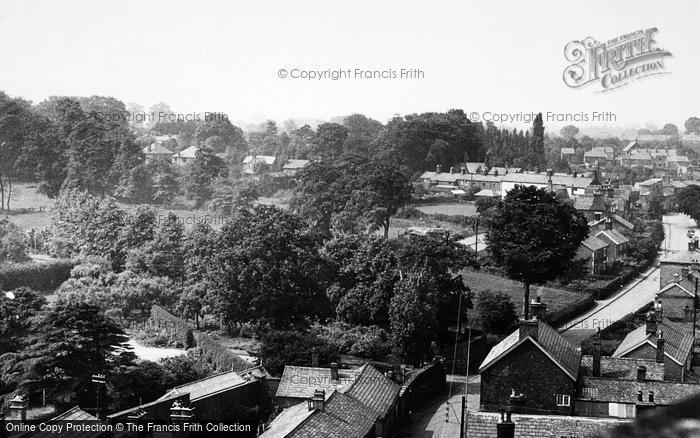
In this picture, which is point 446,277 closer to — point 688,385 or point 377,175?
point 688,385

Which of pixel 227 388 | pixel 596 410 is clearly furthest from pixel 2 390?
pixel 596 410

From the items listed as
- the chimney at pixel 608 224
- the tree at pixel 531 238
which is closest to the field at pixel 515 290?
the tree at pixel 531 238

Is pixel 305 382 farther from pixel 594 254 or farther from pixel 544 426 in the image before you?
pixel 594 254

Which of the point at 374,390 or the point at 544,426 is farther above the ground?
the point at 544,426

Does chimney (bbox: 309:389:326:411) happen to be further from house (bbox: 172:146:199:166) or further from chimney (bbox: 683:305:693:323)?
house (bbox: 172:146:199:166)

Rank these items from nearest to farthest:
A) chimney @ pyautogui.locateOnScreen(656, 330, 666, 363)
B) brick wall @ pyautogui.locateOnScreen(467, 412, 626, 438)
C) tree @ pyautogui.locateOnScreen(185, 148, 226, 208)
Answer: brick wall @ pyautogui.locateOnScreen(467, 412, 626, 438), chimney @ pyautogui.locateOnScreen(656, 330, 666, 363), tree @ pyautogui.locateOnScreen(185, 148, 226, 208)

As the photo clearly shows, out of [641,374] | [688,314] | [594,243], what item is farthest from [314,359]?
[594,243]

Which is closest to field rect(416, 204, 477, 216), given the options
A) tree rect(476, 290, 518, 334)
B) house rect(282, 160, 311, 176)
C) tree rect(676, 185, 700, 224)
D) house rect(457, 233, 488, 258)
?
house rect(457, 233, 488, 258)
